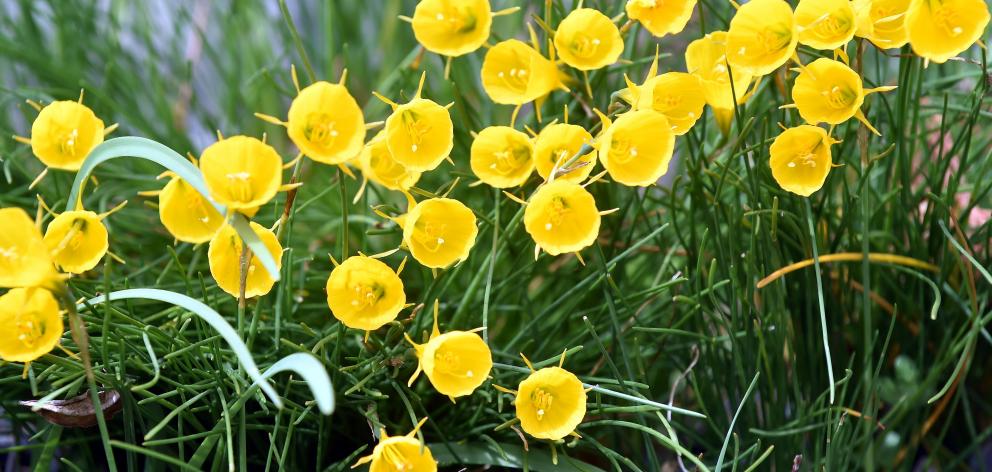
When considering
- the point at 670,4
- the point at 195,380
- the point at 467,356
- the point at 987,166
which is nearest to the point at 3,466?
the point at 195,380

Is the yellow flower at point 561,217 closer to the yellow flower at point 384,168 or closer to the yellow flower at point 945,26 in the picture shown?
the yellow flower at point 384,168

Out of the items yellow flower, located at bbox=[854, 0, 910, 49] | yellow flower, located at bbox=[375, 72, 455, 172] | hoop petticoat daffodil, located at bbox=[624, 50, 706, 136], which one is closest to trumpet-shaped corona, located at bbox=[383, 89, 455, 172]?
yellow flower, located at bbox=[375, 72, 455, 172]

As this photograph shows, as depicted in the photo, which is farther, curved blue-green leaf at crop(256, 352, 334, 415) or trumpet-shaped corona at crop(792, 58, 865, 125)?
trumpet-shaped corona at crop(792, 58, 865, 125)

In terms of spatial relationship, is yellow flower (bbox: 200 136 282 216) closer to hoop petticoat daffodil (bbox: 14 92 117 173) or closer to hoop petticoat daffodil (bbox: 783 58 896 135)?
hoop petticoat daffodil (bbox: 14 92 117 173)

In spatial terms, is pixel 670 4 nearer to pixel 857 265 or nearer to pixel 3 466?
pixel 857 265

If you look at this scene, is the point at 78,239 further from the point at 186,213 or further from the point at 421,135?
the point at 421,135

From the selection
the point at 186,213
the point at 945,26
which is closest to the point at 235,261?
the point at 186,213
